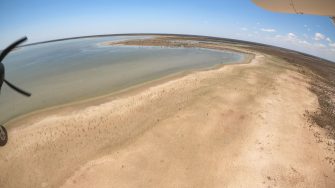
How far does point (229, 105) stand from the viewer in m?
18.7

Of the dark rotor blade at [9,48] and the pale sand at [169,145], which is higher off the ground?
the dark rotor blade at [9,48]

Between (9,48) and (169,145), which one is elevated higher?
(9,48)

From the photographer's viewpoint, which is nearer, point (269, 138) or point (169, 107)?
point (269, 138)

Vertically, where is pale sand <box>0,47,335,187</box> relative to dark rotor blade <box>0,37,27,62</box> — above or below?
below

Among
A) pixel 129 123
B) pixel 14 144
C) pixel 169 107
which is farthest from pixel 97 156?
pixel 169 107

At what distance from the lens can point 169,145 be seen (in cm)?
1291

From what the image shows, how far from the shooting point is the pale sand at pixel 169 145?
10.6 m

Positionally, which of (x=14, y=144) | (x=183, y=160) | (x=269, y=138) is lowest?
(x=14, y=144)

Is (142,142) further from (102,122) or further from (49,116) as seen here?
(49,116)

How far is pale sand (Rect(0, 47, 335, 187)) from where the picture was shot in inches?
419

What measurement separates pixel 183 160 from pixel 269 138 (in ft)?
20.9

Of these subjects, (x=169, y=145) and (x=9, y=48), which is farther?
(x=169, y=145)

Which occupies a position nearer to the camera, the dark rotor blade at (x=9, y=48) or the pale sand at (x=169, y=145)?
A: the pale sand at (x=169, y=145)

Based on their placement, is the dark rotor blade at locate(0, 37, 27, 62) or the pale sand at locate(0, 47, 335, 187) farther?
the dark rotor blade at locate(0, 37, 27, 62)
